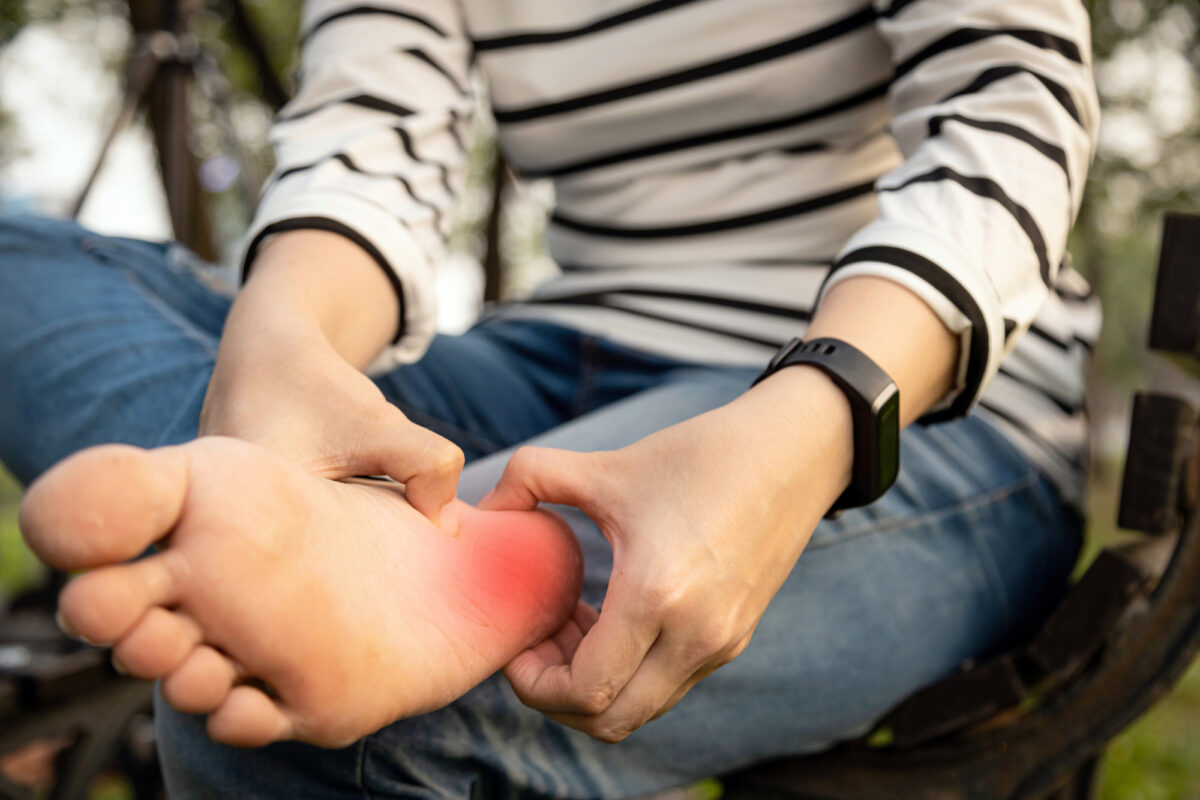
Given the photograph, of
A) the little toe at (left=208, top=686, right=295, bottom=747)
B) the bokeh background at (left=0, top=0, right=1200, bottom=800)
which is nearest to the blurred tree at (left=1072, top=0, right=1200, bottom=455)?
the bokeh background at (left=0, top=0, right=1200, bottom=800)

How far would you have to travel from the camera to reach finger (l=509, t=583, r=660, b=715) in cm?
44

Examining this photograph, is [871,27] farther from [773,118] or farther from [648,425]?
[648,425]

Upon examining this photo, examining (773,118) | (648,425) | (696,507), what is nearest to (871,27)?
(773,118)

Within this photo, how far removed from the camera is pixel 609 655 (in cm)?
44

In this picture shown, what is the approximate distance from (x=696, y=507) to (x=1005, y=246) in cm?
31

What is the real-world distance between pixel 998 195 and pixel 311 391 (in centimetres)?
49

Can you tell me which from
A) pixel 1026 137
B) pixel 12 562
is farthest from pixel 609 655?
pixel 12 562

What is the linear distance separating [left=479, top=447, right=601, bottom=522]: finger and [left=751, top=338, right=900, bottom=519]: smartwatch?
0.14 m

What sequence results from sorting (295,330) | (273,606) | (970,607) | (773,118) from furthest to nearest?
(773,118)
(970,607)
(295,330)
(273,606)

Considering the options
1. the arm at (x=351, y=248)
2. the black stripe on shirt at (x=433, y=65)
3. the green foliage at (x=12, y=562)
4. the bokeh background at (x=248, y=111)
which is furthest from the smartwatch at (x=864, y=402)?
the bokeh background at (x=248, y=111)

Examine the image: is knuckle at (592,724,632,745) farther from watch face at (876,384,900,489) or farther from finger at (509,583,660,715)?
watch face at (876,384,900,489)

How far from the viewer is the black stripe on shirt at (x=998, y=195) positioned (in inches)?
23.6

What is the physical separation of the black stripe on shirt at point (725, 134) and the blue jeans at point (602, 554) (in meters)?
0.22

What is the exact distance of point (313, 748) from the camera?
0.51m
